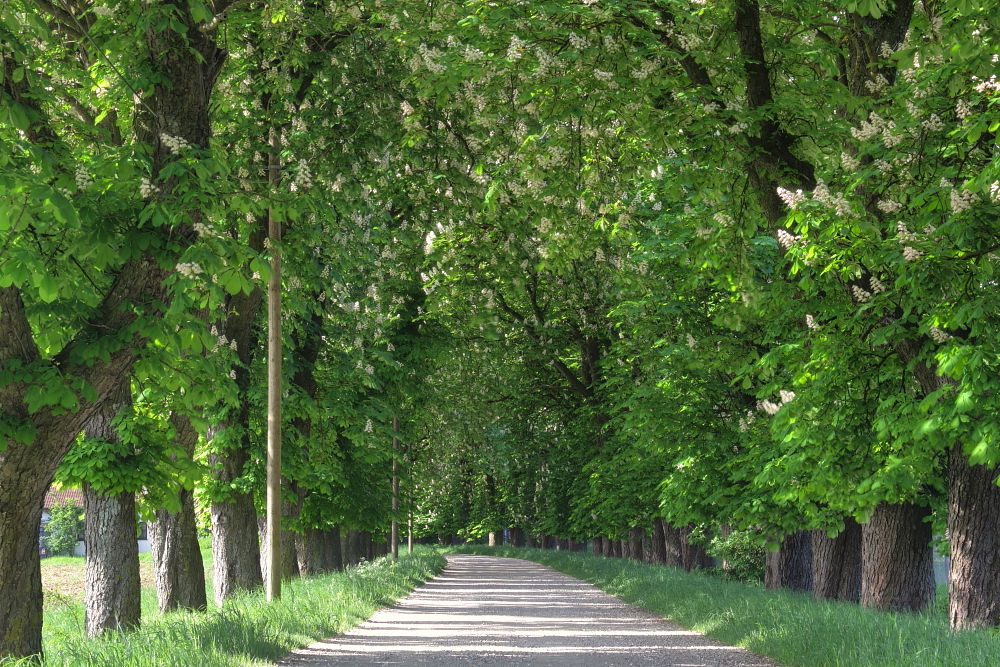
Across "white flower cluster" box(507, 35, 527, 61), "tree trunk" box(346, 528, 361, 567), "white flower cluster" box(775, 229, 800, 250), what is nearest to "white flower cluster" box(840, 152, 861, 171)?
"white flower cluster" box(775, 229, 800, 250)

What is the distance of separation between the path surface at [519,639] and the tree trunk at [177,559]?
2.50 m

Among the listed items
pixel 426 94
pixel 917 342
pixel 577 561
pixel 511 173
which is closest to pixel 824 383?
pixel 917 342

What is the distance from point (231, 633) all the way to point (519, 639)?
4194 millimetres

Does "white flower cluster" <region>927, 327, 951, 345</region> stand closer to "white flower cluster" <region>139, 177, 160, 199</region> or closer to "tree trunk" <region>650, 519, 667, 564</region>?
"white flower cluster" <region>139, 177, 160, 199</region>

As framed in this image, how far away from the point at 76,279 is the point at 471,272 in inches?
227

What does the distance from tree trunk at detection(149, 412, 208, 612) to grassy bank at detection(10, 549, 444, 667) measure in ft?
3.61

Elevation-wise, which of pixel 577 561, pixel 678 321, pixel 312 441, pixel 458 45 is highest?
pixel 458 45

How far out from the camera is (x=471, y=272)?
13195mm

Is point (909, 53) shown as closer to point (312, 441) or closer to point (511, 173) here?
point (511, 173)

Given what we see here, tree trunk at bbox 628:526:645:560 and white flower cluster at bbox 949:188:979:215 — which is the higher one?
white flower cluster at bbox 949:188:979:215

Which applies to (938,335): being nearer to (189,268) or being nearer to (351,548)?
(189,268)

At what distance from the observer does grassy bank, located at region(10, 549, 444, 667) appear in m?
8.08

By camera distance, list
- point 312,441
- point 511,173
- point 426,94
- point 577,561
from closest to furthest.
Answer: point 426,94
point 511,173
point 312,441
point 577,561

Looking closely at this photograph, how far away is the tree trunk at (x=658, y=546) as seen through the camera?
3064 cm
